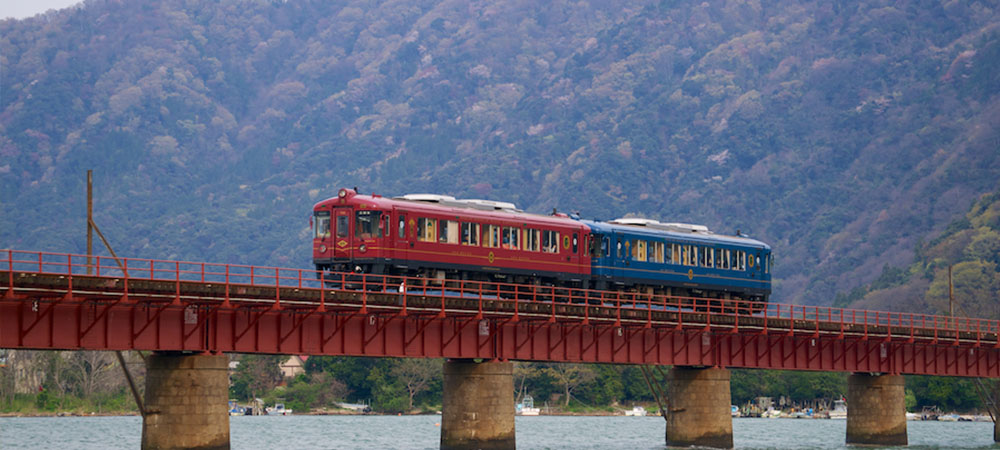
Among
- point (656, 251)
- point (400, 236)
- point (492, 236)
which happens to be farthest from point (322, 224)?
point (656, 251)

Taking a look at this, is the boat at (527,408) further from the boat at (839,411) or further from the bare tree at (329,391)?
the boat at (839,411)

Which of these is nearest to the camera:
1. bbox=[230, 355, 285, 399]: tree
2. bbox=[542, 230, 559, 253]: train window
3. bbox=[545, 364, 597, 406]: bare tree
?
bbox=[542, 230, 559, 253]: train window

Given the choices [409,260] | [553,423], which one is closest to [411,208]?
[409,260]

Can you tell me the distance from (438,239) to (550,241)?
356 inches

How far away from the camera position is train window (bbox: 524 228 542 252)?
78.7 m

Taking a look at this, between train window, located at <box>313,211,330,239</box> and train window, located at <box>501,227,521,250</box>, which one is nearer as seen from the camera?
train window, located at <box>313,211,330,239</box>

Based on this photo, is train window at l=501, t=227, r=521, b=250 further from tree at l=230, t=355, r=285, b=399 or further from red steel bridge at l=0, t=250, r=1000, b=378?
tree at l=230, t=355, r=285, b=399

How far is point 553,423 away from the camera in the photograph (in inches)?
6378

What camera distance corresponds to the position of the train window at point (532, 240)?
78669 mm

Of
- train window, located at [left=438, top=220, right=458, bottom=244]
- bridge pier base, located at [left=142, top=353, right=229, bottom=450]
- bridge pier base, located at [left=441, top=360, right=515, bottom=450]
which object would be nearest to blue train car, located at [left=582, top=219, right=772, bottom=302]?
train window, located at [left=438, top=220, right=458, bottom=244]

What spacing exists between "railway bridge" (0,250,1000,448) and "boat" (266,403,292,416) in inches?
3837

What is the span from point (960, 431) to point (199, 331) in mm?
109719

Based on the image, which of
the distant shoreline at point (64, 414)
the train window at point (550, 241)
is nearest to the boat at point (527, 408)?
the distant shoreline at point (64, 414)

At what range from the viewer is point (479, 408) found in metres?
70.8
